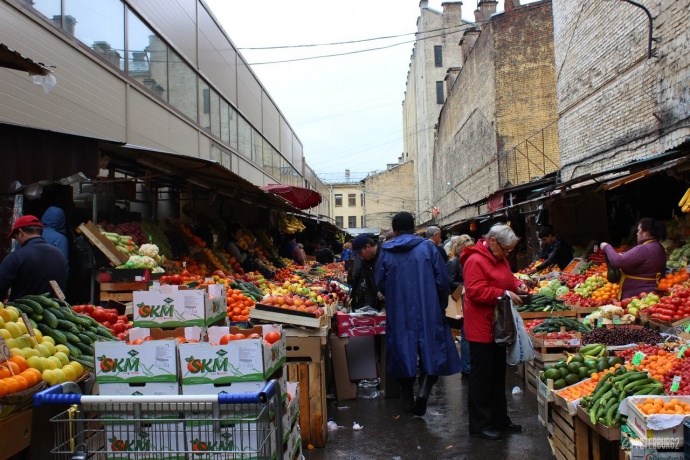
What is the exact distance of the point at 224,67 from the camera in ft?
65.4

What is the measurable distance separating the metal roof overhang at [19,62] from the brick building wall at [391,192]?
64.0 m

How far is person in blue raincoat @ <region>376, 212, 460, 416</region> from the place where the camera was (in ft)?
20.5

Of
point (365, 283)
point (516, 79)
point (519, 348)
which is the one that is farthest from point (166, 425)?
point (516, 79)

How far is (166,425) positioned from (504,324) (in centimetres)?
327

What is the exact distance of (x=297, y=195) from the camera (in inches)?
570

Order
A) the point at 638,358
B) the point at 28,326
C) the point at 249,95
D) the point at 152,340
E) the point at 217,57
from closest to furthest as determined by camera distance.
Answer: the point at 152,340, the point at 28,326, the point at 638,358, the point at 217,57, the point at 249,95

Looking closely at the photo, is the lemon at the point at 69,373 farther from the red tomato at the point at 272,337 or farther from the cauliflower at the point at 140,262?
the cauliflower at the point at 140,262

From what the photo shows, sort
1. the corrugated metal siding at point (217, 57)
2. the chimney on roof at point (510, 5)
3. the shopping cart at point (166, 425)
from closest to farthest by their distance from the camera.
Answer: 1. the shopping cart at point (166, 425)
2. the corrugated metal siding at point (217, 57)
3. the chimney on roof at point (510, 5)

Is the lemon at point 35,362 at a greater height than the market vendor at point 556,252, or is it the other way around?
the market vendor at point 556,252

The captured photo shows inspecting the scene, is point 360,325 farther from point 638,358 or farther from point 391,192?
point 391,192

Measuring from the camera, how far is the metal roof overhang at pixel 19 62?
12.6 feet

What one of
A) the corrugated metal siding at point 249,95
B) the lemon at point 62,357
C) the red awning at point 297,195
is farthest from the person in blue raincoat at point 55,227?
the corrugated metal siding at point 249,95

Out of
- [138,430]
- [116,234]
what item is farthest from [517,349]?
[116,234]

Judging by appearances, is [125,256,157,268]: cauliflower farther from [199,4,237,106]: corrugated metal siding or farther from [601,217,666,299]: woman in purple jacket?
[199,4,237,106]: corrugated metal siding
